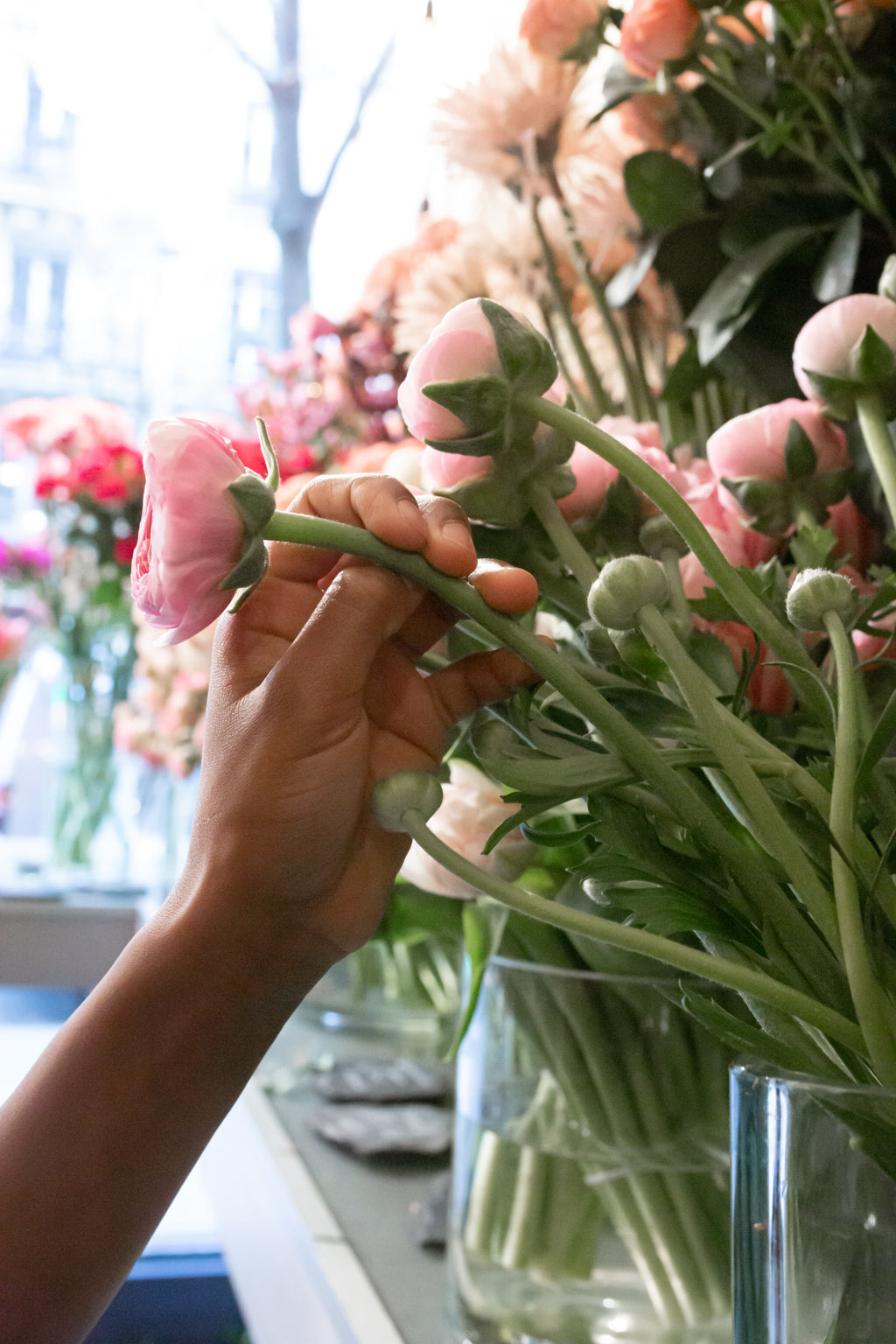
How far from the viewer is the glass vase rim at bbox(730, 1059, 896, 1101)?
0.92 feet

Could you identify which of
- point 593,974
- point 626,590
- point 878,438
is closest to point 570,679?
point 626,590

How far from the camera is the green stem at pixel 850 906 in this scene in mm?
286

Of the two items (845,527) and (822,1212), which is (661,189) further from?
(822,1212)

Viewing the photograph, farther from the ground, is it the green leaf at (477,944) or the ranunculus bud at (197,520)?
the ranunculus bud at (197,520)

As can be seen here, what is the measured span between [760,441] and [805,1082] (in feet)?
0.65

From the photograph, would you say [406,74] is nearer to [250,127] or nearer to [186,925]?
[250,127]

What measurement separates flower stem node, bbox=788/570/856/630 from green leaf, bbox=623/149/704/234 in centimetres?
34

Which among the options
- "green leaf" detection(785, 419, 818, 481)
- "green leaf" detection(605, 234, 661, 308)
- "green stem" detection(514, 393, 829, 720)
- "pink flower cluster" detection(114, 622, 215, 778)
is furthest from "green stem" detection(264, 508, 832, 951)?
"pink flower cluster" detection(114, 622, 215, 778)

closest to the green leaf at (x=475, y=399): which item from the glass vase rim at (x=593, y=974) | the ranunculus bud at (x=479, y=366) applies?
the ranunculus bud at (x=479, y=366)

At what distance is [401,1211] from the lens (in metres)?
0.71

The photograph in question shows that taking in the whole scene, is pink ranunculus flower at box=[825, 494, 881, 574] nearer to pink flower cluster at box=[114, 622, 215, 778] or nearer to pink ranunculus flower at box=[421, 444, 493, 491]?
pink ranunculus flower at box=[421, 444, 493, 491]

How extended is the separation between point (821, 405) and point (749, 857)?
0.15 m

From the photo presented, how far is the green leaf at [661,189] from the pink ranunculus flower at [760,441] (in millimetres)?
226

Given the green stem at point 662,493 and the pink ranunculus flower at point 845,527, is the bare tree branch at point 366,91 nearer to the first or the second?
the pink ranunculus flower at point 845,527
